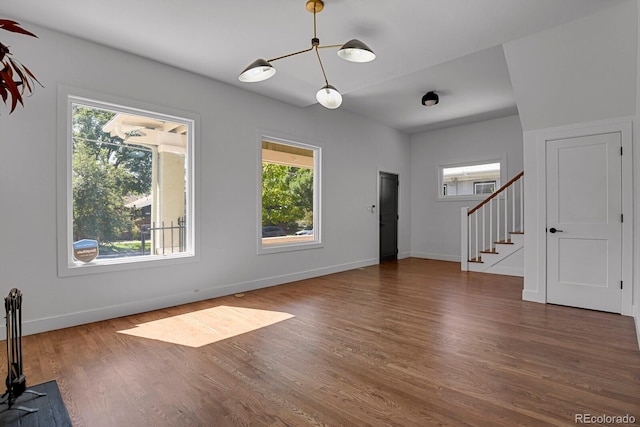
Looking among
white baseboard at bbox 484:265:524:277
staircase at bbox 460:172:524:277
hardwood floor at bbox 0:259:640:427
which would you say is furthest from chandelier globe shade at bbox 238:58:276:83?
white baseboard at bbox 484:265:524:277

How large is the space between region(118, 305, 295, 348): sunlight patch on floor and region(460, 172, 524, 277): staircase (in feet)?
14.6

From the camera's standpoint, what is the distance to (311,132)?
6.04 m

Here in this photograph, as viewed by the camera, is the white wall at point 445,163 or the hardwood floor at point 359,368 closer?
the hardwood floor at point 359,368

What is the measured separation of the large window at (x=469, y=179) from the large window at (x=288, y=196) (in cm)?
369

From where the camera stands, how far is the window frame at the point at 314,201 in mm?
5223

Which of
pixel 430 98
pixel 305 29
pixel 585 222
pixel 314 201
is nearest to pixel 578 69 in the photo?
pixel 585 222

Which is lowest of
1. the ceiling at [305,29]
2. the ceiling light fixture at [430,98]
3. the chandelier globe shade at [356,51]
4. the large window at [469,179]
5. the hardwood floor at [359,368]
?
the hardwood floor at [359,368]

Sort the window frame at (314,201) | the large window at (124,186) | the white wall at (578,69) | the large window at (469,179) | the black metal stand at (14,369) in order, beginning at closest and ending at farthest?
1. the black metal stand at (14,369)
2. the white wall at (578,69)
3. the large window at (124,186)
4. the window frame at (314,201)
5. the large window at (469,179)

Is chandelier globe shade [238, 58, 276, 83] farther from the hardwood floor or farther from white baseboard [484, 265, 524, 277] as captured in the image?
white baseboard [484, 265, 524, 277]

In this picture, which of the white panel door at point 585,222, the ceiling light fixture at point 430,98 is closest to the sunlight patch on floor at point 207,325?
the white panel door at point 585,222

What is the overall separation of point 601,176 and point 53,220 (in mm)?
6072

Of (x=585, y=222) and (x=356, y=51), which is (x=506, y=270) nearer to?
(x=585, y=222)

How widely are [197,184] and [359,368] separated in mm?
3154

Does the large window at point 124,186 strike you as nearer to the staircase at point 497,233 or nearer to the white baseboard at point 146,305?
the white baseboard at point 146,305
